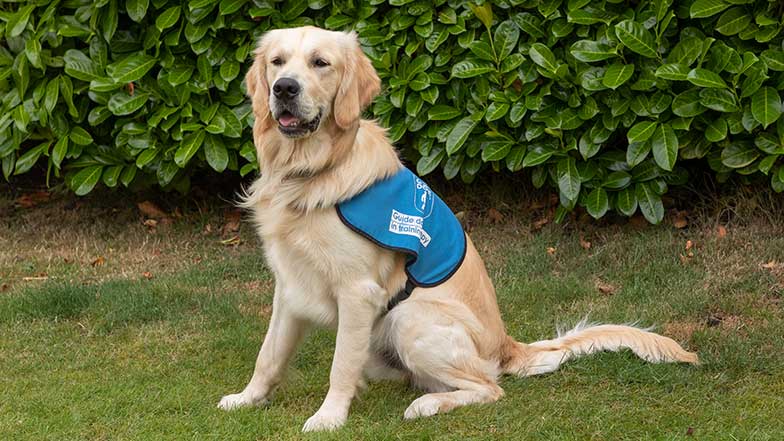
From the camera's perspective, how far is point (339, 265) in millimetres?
3643

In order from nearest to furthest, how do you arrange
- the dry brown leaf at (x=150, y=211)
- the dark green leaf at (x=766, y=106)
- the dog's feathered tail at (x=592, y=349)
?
1. the dog's feathered tail at (x=592, y=349)
2. the dark green leaf at (x=766, y=106)
3. the dry brown leaf at (x=150, y=211)

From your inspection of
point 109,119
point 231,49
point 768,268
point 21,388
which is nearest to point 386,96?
point 231,49

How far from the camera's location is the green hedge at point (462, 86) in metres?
5.09

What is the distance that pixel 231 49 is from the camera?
Answer: 5840 millimetres

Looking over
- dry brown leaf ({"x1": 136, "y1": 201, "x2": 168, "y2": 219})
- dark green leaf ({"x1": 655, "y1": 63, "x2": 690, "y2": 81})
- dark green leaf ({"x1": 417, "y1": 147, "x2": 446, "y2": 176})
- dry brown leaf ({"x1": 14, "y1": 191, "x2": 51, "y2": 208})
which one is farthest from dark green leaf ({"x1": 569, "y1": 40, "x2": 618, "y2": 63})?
dry brown leaf ({"x1": 14, "y1": 191, "x2": 51, "y2": 208})

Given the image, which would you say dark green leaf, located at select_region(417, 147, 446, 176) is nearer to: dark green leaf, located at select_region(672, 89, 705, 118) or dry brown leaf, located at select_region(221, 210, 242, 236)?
dark green leaf, located at select_region(672, 89, 705, 118)

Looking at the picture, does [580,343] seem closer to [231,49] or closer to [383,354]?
[383,354]

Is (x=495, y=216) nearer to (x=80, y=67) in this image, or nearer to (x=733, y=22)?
(x=733, y=22)

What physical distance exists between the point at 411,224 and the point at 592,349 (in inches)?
38.8

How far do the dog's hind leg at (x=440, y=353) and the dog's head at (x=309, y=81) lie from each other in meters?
0.76

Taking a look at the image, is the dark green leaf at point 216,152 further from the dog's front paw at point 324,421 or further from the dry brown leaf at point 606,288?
the dog's front paw at point 324,421

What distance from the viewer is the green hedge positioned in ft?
16.7

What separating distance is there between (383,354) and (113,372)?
46.7 inches

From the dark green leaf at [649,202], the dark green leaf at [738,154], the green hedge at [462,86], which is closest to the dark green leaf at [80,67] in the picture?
the green hedge at [462,86]
